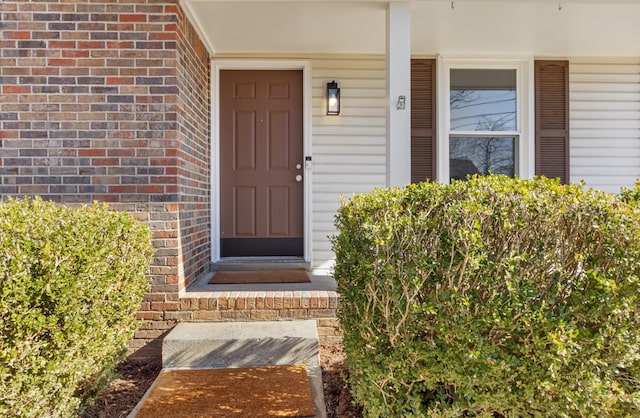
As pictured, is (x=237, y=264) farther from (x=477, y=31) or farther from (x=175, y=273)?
(x=477, y=31)

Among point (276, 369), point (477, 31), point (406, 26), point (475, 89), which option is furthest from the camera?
point (475, 89)

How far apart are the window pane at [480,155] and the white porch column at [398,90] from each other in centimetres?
145

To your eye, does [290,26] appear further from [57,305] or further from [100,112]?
[57,305]

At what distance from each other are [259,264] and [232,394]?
6.30 ft

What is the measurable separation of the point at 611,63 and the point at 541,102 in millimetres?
931

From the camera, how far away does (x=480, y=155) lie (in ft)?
14.7

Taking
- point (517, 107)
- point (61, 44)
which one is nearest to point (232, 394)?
point (61, 44)

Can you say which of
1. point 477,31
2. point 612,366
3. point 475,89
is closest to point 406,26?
point 477,31

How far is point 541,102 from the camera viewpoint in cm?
441

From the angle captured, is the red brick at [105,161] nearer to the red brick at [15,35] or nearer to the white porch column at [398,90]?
the red brick at [15,35]

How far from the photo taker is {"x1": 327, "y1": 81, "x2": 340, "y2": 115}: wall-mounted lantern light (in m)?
4.26

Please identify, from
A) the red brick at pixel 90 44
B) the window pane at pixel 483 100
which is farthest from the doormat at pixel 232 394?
the window pane at pixel 483 100

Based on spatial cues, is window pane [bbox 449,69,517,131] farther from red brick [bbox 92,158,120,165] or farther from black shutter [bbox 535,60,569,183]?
red brick [bbox 92,158,120,165]

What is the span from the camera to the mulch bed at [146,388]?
225cm
